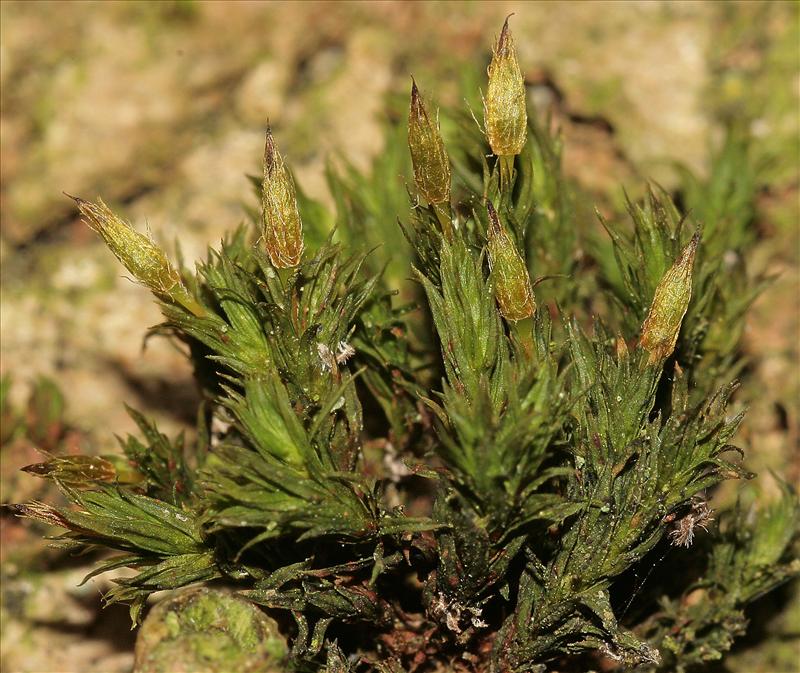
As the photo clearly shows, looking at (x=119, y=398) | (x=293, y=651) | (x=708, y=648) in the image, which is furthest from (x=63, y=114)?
(x=708, y=648)

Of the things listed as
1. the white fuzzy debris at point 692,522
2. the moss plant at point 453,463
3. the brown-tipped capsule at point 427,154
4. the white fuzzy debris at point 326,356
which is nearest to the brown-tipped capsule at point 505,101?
the moss plant at point 453,463

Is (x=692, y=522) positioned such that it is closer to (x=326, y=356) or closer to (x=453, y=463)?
(x=453, y=463)

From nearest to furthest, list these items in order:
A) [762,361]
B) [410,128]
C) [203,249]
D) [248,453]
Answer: [248,453] → [410,128] → [762,361] → [203,249]

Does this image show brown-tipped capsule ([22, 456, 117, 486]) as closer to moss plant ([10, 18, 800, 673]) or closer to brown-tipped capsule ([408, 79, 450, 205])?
moss plant ([10, 18, 800, 673])

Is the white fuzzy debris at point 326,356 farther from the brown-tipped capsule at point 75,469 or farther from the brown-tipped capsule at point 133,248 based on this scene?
the brown-tipped capsule at point 75,469

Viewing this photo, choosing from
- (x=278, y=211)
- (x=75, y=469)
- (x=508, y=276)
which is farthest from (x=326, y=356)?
(x=75, y=469)

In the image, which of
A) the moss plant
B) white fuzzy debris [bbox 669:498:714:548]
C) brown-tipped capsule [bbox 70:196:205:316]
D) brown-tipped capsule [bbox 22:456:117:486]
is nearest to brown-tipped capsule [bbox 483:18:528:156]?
the moss plant

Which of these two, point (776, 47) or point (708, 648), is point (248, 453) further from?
point (776, 47)

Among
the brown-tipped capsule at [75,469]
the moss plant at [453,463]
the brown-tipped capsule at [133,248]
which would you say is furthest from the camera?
the brown-tipped capsule at [75,469]
